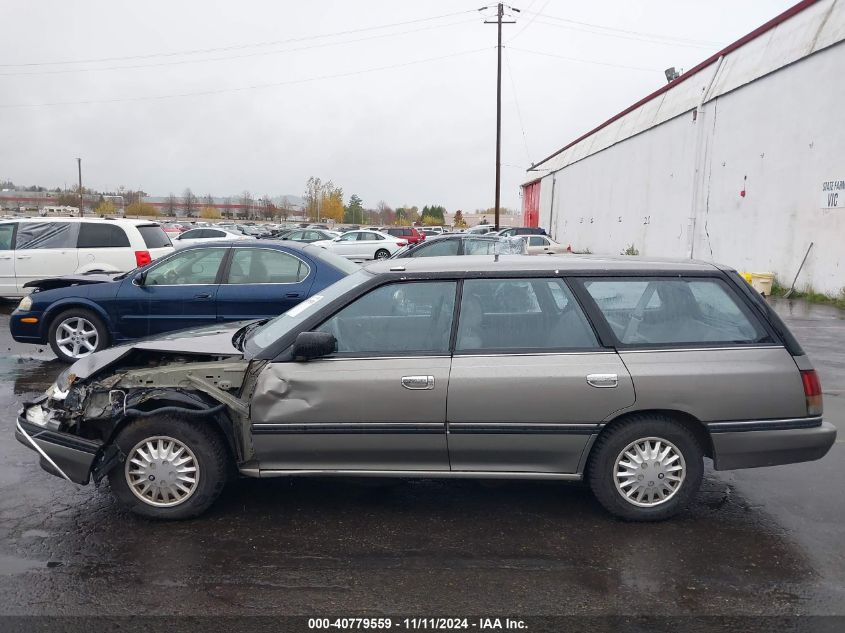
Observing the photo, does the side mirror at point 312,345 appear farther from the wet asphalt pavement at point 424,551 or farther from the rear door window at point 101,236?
the rear door window at point 101,236

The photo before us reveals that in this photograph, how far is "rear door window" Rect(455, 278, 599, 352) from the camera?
4.16 meters

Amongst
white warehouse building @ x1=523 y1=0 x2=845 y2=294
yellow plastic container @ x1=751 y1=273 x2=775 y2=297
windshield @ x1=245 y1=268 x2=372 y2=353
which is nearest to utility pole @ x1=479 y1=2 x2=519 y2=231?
white warehouse building @ x1=523 y1=0 x2=845 y2=294

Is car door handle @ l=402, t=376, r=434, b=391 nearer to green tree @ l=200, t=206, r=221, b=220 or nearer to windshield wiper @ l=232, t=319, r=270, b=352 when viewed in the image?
windshield wiper @ l=232, t=319, r=270, b=352

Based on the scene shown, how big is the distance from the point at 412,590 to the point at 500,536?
0.78 meters

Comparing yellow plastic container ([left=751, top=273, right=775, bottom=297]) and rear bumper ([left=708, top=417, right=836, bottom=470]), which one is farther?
yellow plastic container ([left=751, top=273, right=775, bottom=297])

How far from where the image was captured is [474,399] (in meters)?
4.02

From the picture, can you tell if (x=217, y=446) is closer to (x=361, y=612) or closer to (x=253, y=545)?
(x=253, y=545)

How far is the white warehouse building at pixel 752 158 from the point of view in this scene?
53.4 ft

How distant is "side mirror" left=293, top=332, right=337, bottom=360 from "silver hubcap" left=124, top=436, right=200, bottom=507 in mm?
873

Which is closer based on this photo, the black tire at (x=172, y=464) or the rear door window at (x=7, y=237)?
the black tire at (x=172, y=464)

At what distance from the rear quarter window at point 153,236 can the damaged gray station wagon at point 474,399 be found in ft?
27.6

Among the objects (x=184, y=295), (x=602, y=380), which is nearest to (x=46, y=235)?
(x=184, y=295)

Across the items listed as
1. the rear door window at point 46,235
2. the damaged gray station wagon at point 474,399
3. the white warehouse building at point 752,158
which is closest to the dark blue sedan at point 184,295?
the damaged gray station wagon at point 474,399

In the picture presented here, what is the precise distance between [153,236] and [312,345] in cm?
937
